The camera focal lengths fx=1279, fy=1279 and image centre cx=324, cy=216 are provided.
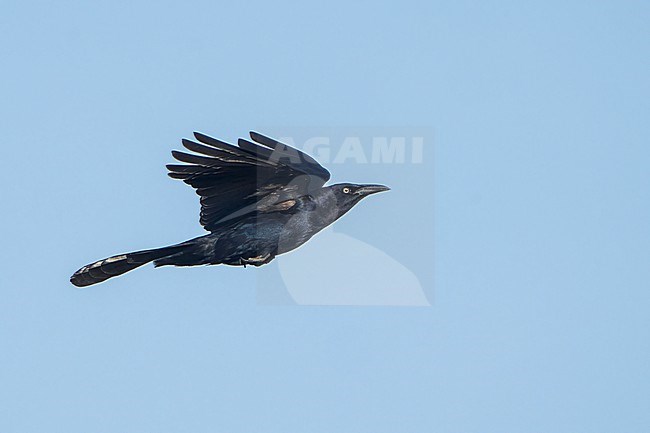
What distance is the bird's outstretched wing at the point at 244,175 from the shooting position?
641 inches

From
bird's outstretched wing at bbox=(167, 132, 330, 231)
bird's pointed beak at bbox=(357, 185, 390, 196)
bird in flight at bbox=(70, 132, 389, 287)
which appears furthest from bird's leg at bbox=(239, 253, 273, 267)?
bird's pointed beak at bbox=(357, 185, 390, 196)

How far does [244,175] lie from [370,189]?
74.8 inches

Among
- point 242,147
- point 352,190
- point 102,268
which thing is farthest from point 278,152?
point 102,268

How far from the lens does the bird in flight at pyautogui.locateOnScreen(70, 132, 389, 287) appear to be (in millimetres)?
16719

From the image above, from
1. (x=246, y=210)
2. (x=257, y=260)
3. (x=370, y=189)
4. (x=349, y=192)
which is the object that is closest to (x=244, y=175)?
(x=246, y=210)

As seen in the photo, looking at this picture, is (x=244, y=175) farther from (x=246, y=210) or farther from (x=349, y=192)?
(x=349, y=192)

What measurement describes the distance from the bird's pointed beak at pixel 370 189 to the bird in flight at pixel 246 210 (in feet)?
1.21

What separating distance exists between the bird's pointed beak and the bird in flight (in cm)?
37

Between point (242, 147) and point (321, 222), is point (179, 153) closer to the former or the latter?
point (242, 147)

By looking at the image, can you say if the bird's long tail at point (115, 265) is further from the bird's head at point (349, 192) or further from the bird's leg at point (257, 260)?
the bird's head at point (349, 192)

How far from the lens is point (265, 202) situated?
1705 centimetres

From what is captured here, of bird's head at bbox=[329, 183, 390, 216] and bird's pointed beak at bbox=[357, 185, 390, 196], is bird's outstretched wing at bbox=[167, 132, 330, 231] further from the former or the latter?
bird's pointed beak at bbox=[357, 185, 390, 196]

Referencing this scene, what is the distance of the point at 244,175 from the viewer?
16.9m

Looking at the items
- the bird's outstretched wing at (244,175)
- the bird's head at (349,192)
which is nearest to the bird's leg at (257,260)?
the bird's outstretched wing at (244,175)
